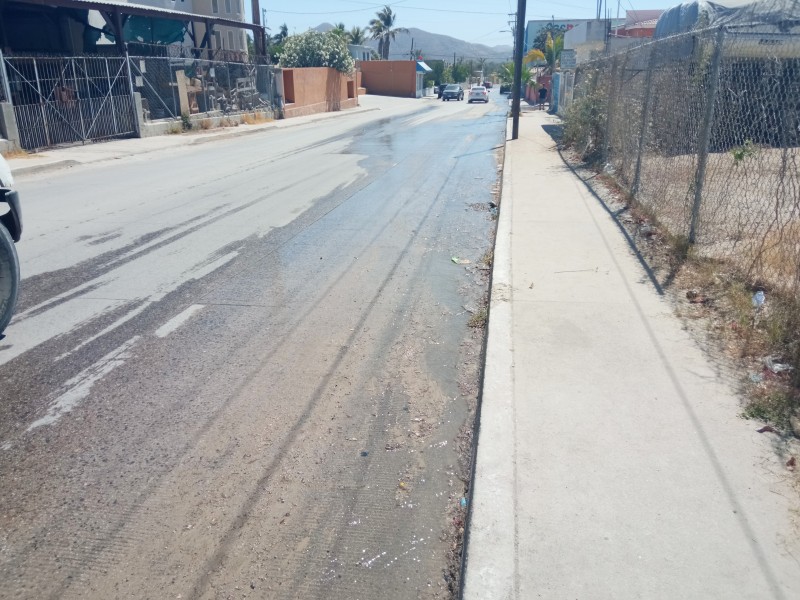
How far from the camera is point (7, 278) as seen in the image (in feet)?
17.8

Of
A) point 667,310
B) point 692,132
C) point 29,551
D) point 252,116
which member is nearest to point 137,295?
point 29,551

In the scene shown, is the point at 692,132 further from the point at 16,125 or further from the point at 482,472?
the point at 16,125

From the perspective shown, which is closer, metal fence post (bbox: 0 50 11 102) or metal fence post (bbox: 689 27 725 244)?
metal fence post (bbox: 689 27 725 244)

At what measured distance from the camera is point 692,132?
303 inches

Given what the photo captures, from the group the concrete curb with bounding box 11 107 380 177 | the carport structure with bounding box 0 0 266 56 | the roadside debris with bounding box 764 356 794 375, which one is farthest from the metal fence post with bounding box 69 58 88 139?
the roadside debris with bounding box 764 356 794 375

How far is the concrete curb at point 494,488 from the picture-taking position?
2.85 m

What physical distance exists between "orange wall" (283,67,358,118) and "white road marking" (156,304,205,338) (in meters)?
32.1

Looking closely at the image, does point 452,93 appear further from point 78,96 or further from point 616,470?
point 616,470

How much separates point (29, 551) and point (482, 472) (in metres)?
2.19

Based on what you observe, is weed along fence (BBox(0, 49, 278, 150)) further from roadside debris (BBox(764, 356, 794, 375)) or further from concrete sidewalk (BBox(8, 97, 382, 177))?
roadside debris (BBox(764, 356, 794, 375))

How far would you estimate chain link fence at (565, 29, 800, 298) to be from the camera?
6.21 metres

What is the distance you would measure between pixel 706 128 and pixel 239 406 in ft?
16.9

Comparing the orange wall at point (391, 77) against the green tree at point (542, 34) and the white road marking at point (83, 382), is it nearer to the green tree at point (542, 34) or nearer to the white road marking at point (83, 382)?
the green tree at point (542, 34)

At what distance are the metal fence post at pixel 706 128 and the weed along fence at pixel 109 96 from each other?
17.7 m
